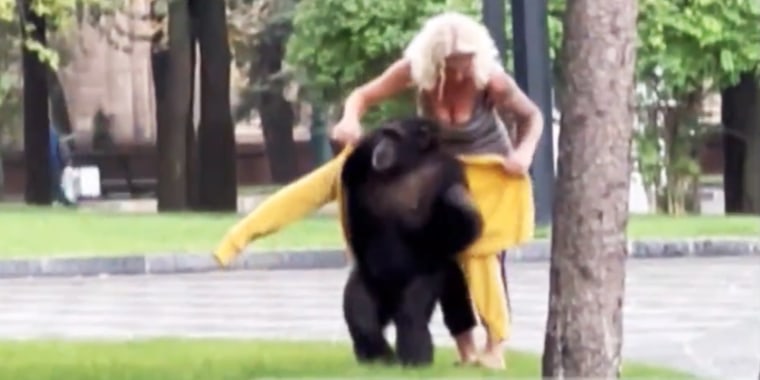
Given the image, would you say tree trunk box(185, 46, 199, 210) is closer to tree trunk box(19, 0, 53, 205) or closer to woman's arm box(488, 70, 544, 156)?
tree trunk box(19, 0, 53, 205)

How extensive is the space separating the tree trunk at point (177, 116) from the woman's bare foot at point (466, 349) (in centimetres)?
2471

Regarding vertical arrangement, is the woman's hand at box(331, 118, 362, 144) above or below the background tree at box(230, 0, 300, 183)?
above

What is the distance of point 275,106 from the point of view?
48.9 metres

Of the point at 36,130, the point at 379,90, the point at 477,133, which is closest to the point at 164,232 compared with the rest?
the point at 379,90

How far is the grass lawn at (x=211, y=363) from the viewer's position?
386 inches

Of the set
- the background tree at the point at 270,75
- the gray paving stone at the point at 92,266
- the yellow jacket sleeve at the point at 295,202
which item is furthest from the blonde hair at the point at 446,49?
the background tree at the point at 270,75

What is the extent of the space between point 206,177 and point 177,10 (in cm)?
239

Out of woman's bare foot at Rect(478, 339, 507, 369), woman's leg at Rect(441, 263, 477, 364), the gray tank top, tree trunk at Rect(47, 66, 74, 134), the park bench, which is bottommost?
the park bench

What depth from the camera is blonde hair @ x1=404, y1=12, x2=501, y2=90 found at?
9.55 m

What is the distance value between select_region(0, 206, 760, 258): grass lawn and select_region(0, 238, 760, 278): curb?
25cm

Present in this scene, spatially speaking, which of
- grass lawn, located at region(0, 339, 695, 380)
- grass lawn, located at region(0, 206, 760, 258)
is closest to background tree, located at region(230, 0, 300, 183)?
grass lawn, located at region(0, 206, 760, 258)

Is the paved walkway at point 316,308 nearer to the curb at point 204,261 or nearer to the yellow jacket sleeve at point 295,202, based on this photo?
the curb at point 204,261

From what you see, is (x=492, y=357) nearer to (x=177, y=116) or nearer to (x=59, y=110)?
(x=177, y=116)

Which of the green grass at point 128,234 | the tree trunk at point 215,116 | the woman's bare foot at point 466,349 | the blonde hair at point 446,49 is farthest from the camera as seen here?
the tree trunk at point 215,116
